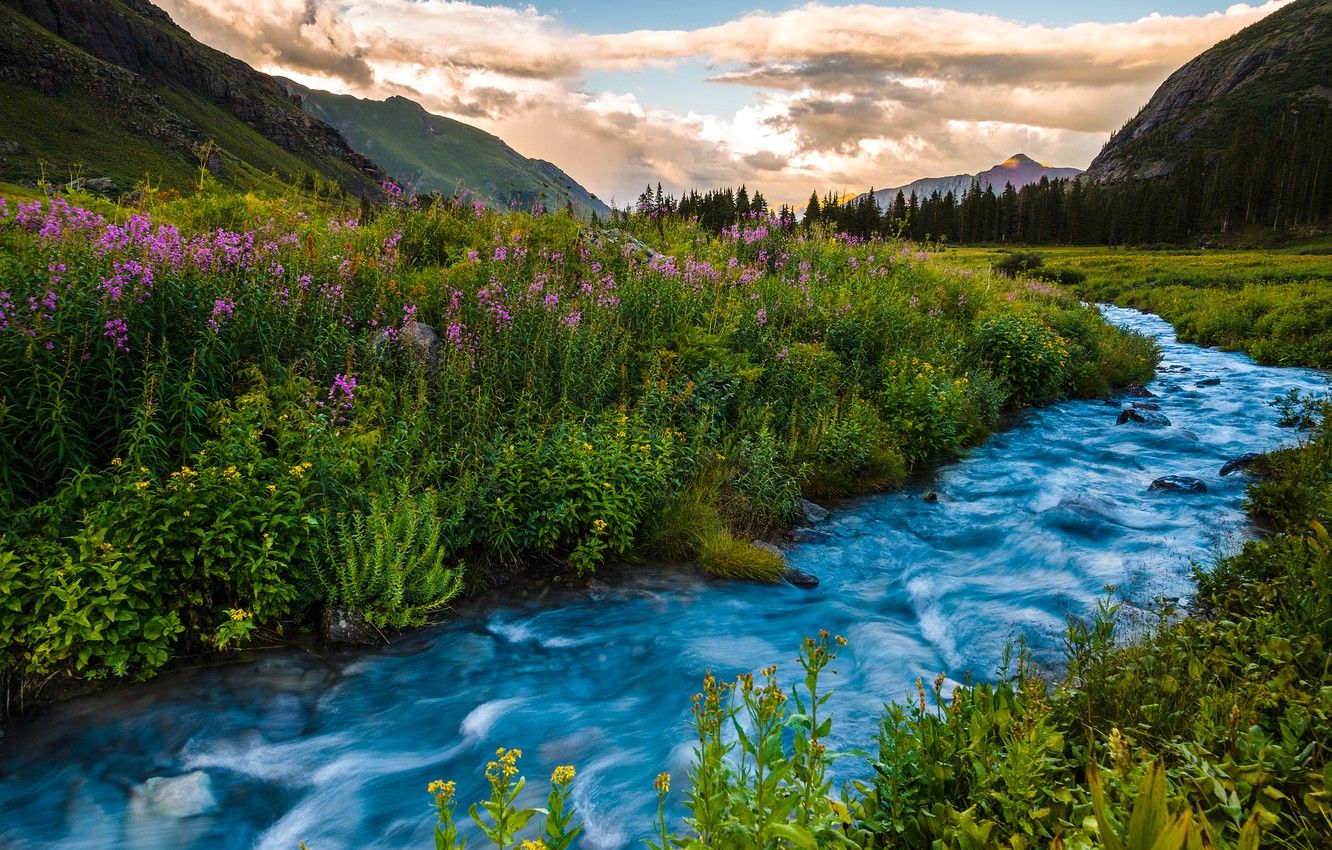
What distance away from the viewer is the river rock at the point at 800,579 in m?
7.23

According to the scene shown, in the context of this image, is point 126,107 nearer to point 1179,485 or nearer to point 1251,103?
point 1179,485

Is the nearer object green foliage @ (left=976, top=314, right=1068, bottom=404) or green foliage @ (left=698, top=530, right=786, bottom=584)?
green foliage @ (left=698, top=530, right=786, bottom=584)

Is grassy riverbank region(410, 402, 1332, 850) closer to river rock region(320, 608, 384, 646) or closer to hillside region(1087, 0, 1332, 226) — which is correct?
river rock region(320, 608, 384, 646)

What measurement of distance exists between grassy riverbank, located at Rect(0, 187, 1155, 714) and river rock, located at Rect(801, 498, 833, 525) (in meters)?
0.41

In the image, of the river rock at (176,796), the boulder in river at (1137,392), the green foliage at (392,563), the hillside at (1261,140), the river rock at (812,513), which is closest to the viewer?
the river rock at (176,796)

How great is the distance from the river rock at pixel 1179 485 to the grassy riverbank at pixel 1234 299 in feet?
42.9

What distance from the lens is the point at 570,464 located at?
267 inches

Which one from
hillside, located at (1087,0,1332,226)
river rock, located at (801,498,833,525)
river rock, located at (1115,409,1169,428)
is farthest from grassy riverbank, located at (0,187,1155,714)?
hillside, located at (1087,0,1332,226)

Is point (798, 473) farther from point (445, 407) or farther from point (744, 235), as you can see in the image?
point (744, 235)

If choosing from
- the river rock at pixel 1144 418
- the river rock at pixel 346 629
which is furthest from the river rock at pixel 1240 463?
the river rock at pixel 346 629

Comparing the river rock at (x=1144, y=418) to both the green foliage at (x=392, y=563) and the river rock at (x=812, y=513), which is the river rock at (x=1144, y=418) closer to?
the river rock at (x=812, y=513)

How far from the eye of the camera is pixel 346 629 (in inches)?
219

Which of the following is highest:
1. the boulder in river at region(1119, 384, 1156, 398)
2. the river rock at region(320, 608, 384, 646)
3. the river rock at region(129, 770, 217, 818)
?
the river rock at region(320, 608, 384, 646)

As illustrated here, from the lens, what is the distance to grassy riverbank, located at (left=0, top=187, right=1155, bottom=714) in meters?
4.89
